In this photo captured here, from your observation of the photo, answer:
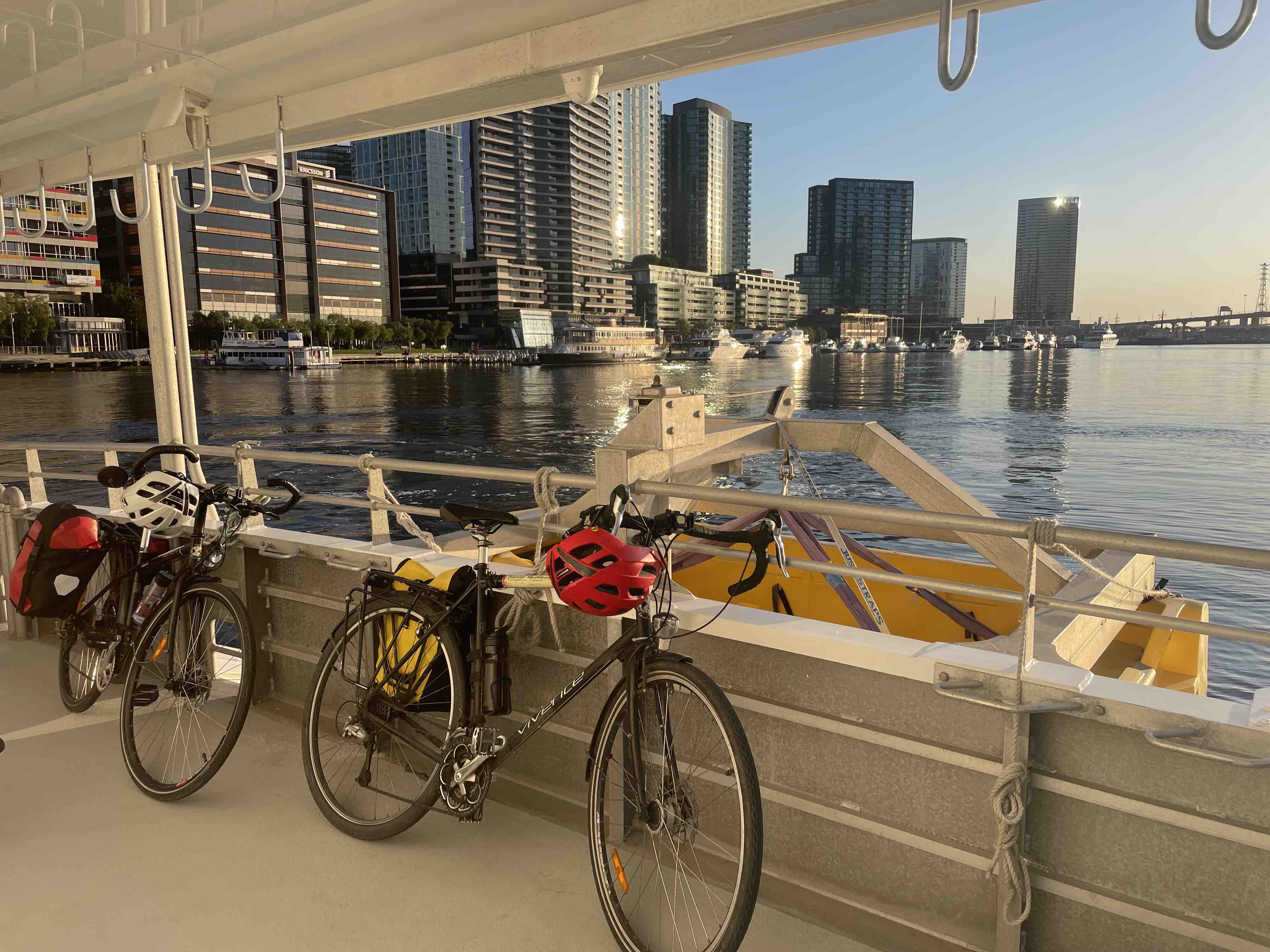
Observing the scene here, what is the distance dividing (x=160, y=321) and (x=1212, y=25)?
167 inches

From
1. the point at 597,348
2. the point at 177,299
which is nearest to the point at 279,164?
the point at 177,299

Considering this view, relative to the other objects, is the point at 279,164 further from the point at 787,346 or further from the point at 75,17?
the point at 787,346

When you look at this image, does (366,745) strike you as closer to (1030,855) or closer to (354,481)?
(1030,855)

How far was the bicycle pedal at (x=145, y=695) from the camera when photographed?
2.99 metres

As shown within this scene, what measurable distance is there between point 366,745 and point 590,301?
142 m

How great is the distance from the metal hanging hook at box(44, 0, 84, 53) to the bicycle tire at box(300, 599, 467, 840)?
7.11 feet

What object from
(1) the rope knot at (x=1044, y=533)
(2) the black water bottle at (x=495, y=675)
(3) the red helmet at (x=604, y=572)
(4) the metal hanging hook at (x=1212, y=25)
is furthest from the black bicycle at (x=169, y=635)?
(4) the metal hanging hook at (x=1212, y=25)

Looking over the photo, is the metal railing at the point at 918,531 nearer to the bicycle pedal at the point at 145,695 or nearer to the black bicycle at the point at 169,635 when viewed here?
the black bicycle at the point at 169,635

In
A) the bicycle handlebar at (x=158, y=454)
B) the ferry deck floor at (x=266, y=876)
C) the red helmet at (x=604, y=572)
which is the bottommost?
the ferry deck floor at (x=266, y=876)

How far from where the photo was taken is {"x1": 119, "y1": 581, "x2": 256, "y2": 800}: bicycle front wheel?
114 inches

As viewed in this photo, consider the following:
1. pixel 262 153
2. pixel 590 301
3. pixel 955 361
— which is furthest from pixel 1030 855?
pixel 590 301

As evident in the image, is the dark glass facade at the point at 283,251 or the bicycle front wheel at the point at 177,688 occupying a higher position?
the dark glass facade at the point at 283,251

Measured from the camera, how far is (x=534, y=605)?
2752 millimetres

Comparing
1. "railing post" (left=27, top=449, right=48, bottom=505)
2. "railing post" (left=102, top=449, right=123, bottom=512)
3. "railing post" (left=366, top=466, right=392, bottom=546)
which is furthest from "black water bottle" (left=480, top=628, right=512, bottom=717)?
"railing post" (left=27, top=449, right=48, bottom=505)
